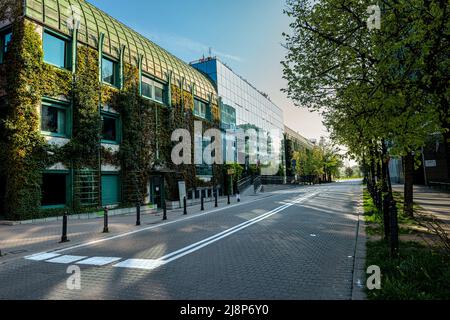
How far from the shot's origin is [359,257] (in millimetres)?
6367

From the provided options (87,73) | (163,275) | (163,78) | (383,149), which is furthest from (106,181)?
(383,149)

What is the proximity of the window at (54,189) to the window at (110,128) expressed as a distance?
13.3 feet

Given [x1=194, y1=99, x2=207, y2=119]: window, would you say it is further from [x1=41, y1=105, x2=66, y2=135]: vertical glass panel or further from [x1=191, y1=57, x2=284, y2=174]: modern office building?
[x1=41, y1=105, x2=66, y2=135]: vertical glass panel

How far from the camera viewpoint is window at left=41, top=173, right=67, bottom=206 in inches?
604

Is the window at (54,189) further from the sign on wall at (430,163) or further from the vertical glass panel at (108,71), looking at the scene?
the sign on wall at (430,163)

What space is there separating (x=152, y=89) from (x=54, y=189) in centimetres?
1181

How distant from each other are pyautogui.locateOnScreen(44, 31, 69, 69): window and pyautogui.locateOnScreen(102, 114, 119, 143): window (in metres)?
3.96

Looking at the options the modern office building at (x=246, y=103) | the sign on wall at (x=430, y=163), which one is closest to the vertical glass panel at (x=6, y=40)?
the modern office building at (x=246, y=103)

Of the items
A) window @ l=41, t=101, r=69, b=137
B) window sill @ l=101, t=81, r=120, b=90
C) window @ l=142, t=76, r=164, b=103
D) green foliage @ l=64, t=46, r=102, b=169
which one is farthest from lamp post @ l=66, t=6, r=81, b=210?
window @ l=142, t=76, r=164, b=103

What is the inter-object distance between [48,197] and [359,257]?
15472 millimetres

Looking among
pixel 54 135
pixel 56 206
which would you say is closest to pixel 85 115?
pixel 54 135

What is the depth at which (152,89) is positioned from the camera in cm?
2425

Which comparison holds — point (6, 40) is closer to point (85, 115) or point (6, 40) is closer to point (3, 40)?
point (3, 40)
